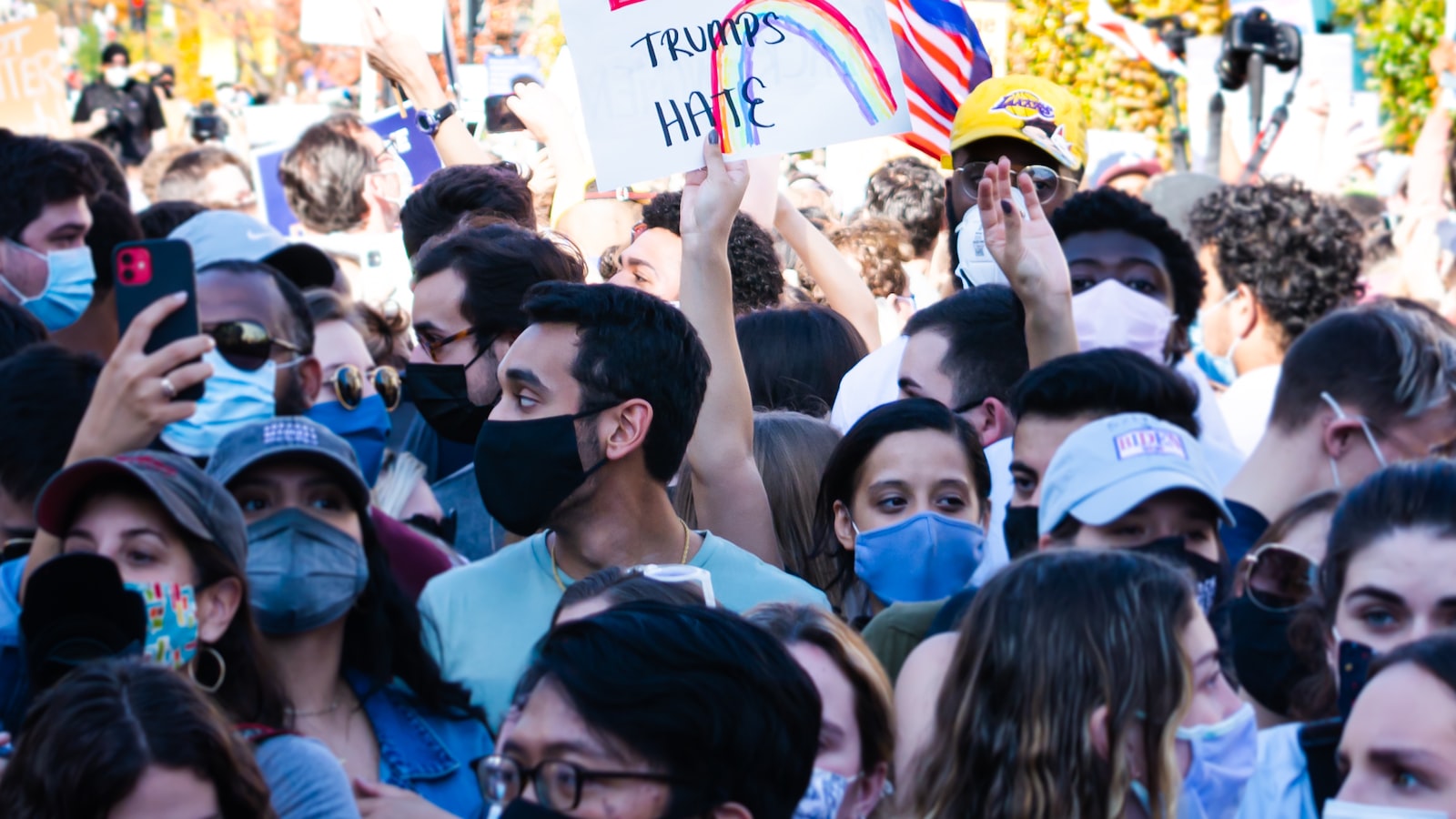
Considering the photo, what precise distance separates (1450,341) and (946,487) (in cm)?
142

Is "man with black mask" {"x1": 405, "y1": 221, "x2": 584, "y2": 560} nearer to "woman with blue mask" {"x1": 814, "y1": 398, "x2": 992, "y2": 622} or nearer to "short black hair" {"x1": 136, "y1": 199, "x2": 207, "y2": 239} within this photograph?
"woman with blue mask" {"x1": 814, "y1": 398, "x2": 992, "y2": 622}

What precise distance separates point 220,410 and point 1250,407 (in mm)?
3424

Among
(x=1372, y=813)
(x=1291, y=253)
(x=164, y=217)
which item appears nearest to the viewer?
(x=1372, y=813)

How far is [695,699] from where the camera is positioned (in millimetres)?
2326

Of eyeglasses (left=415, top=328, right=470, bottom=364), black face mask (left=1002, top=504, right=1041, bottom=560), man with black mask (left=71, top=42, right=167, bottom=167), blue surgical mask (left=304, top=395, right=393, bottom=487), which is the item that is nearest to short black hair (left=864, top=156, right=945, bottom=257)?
eyeglasses (left=415, top=328, right=470, bottom=364)

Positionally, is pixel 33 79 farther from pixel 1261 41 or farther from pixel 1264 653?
pixel 1264 653

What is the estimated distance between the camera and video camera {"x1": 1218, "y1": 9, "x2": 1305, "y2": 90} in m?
12.3

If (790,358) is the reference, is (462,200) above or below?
above

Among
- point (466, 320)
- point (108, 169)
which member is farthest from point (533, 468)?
point (108, 169)

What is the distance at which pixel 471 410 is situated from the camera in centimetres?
505

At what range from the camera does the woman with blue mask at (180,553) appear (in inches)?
132

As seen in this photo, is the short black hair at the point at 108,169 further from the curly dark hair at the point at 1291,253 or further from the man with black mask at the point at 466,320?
the curly dark hair at the point at 1291,253

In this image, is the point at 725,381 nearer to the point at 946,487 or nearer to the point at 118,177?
the point at 946,487

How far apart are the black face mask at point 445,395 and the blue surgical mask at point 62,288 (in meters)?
1.29
